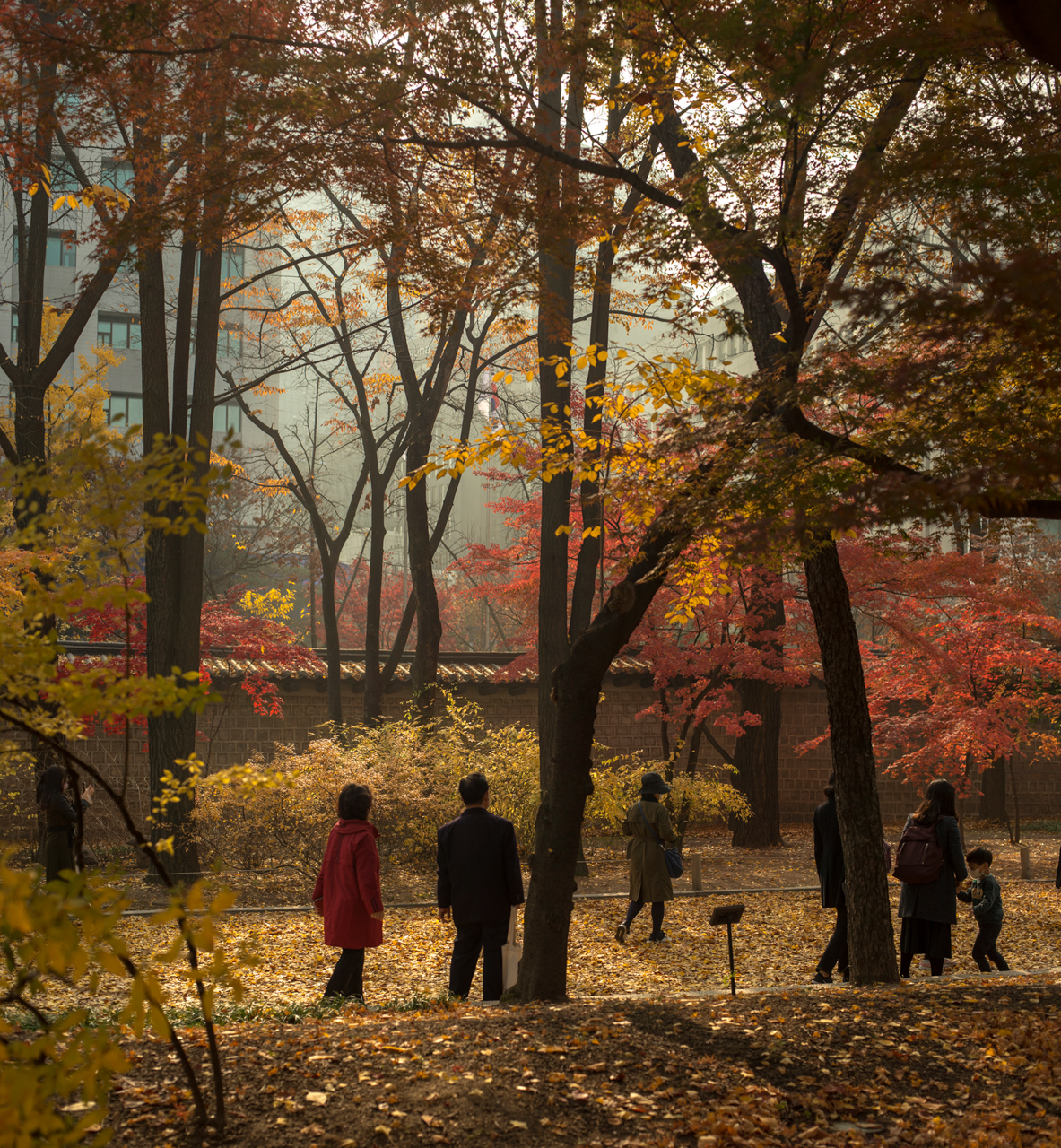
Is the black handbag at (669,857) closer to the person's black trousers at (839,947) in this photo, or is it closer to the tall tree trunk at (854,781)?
the person's black trousers at (839,947)

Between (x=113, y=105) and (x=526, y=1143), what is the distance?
7571 millimetres

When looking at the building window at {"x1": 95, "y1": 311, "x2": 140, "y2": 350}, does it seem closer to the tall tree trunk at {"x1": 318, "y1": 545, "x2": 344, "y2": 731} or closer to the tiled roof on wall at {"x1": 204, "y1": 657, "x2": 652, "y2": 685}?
the tall tree trunk at {"x1": 318, "y1": 545, "x2": 344, "y2": 731}

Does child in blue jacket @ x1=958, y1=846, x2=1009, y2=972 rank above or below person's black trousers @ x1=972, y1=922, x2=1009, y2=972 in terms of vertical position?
above

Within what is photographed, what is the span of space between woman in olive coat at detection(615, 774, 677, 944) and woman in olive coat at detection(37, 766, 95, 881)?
4.83m

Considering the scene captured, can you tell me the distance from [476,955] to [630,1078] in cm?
218

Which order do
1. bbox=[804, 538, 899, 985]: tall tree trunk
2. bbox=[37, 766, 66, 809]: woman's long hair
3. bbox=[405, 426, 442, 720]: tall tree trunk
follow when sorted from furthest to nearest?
bbox=[405, 426, 442, 720]: tall tree trunk, bbox=[37, 766, 66, 809]: woman's long hair, bbox=[804, 538, 899, 985]: tall tree trunk

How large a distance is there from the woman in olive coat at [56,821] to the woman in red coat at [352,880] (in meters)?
3.68

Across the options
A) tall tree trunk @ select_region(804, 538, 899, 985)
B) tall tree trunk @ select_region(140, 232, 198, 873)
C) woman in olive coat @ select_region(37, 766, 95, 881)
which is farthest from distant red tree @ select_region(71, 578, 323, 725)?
tall tree trunk @ select_region(804, 538, 899, 985)

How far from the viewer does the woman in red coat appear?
19.3 ft

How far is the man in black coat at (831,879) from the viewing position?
23.2ft

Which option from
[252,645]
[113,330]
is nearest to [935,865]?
[252,645]

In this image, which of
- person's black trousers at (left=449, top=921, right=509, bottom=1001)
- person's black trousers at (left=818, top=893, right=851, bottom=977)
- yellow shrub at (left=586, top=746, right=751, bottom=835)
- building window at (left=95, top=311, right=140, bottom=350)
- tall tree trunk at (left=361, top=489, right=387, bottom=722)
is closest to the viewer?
person's black trousers at (left=449, top=921, right=509, bottom=1001)

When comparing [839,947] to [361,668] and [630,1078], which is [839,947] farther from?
[361,668]

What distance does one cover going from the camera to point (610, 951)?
350 inches
